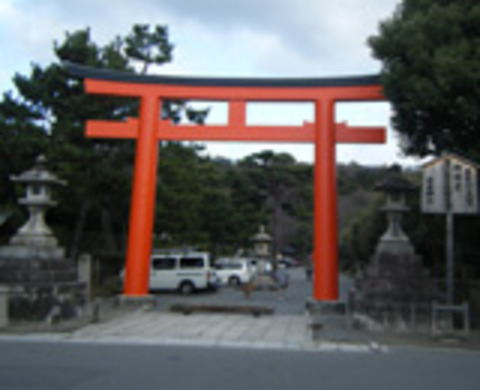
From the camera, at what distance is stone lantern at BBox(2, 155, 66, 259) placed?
1148 cm

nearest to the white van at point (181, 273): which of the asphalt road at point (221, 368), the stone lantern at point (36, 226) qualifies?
the stone lantern at point (36, 226)

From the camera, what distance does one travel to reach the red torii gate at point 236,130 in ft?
44.9

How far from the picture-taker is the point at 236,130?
14.2m

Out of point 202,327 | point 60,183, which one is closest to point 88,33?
point 60,183

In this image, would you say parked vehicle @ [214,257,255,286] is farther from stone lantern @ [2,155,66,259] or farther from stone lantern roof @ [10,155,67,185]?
stone lantern roof @ [10,155,67,185]

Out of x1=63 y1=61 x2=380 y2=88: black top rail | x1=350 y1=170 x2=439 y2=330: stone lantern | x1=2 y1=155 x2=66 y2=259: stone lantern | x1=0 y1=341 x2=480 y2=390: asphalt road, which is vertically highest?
x1=63 y1=61 x2=380 y2=88: black top rail

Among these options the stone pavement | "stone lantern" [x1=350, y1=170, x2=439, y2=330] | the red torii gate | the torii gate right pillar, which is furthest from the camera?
the red torii gate

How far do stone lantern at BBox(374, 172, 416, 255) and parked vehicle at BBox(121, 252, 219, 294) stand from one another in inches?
423

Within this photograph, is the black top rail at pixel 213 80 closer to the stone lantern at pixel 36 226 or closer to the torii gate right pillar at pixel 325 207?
the torii gate right pillar at pixel 325 207

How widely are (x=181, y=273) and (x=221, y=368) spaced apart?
1461cm

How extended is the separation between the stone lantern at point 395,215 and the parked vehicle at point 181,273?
10741 millimetres

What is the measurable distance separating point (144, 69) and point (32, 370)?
17.4 meters

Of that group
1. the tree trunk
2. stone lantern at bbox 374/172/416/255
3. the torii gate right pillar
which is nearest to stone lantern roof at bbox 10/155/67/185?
the tree trunk

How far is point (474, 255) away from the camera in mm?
13820
